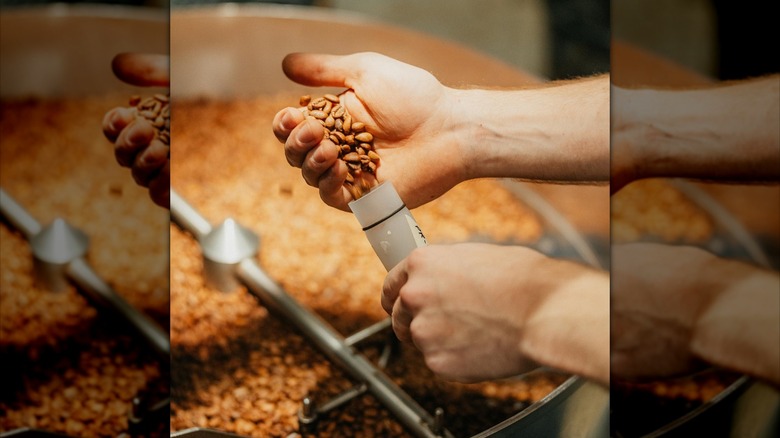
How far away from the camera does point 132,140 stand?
1.86m

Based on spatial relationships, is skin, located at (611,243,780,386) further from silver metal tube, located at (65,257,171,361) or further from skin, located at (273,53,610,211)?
silver metal tube, located at (65,257,171,361)

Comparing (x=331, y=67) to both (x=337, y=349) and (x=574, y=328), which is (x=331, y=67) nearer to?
(x=337, y=349)

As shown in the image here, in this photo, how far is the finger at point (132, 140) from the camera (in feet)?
6.08

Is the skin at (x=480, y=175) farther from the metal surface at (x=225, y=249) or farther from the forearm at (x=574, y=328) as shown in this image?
the metal surface at (x=225, y=249)

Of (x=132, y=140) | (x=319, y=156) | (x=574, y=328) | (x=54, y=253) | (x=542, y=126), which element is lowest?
(x=54, y=253)

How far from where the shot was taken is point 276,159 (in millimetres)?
1780

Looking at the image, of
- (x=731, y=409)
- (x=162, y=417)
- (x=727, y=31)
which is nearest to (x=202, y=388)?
(x=162, y=417)

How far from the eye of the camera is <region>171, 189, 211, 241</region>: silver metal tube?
5.88 ft

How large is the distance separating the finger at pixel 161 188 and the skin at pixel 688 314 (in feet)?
3.42

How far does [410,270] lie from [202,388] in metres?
0.54

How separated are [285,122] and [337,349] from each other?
513mm

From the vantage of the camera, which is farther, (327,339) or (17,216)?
(17,216)

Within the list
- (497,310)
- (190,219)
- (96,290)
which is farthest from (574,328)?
(96,290)

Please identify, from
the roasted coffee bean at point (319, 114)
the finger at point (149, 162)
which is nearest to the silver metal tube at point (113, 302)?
the finger at point (149, 162)
